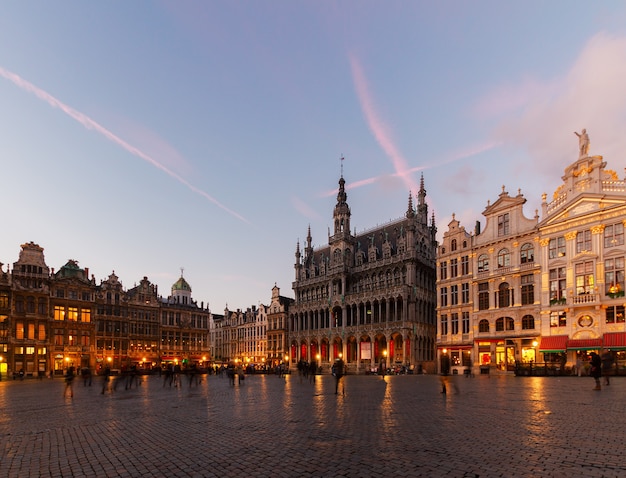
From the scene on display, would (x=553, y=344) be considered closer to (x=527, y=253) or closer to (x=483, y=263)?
(x=527, y=253)

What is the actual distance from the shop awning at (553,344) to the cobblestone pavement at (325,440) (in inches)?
1199

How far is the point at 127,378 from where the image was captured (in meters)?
33.9

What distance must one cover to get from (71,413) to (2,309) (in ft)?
199

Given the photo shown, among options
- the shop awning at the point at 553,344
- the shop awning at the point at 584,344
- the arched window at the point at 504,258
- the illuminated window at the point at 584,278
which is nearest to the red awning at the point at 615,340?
the shop awning at the point at 584,344

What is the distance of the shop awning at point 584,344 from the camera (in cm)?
4490

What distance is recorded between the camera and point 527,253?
5312cm

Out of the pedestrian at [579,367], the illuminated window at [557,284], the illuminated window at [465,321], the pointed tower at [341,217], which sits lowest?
the pedestrian at [579,367]

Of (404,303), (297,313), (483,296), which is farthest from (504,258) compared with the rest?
(297,313)

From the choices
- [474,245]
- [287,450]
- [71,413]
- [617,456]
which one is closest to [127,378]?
[71,413]

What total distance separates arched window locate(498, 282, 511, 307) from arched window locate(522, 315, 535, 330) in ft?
7.84

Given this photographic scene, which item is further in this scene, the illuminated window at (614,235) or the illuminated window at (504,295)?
the illuminated window at (504,295)

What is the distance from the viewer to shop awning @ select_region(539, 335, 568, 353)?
1863 inches

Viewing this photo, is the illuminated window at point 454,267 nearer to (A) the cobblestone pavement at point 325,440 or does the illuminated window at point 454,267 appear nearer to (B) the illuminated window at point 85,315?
(A) the cobblestone pavement at point 325,440

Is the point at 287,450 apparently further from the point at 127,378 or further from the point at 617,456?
→ the point at 127,378
